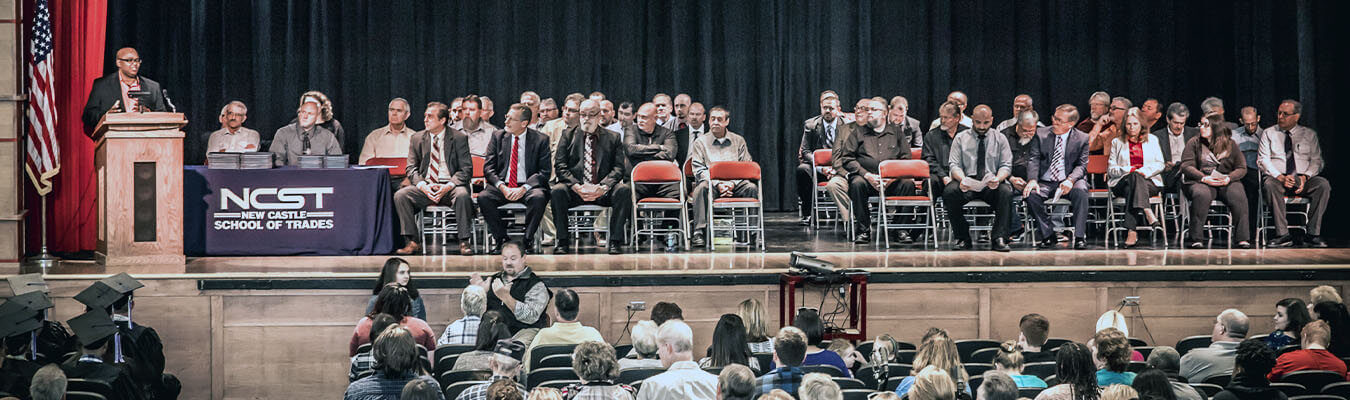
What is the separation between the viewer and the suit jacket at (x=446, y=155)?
11.2m

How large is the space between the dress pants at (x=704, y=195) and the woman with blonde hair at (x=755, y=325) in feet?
14.0

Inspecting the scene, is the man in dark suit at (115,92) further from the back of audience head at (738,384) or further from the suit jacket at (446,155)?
the back of audience head at (738,384)

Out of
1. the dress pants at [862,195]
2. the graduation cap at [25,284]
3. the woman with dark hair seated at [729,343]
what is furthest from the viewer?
the dress pants at [862,195]

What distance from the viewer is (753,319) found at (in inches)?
280

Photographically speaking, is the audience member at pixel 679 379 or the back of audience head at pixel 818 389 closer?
the back of audience head at pixel 818 389

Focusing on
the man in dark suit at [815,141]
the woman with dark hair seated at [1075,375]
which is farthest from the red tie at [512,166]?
the woman with dark hair seated at [1075,375]

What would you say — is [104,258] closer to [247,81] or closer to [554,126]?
[554,126]

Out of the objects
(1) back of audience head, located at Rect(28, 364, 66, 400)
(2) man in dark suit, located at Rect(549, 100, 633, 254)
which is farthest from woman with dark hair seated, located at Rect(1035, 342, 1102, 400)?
(2) man in dark suit, located at Rect(549, 100, 633, 254)

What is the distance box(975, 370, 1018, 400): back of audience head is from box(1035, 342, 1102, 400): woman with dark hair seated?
20.6 inches

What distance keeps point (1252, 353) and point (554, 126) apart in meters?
7.92

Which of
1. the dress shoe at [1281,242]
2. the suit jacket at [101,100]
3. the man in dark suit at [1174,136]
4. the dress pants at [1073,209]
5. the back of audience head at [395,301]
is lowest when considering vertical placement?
the back of audience head at [395,301]

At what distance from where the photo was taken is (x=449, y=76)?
15.3m

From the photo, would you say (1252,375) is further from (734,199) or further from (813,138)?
(813,138)

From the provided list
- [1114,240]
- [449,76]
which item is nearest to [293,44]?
[449,76]
